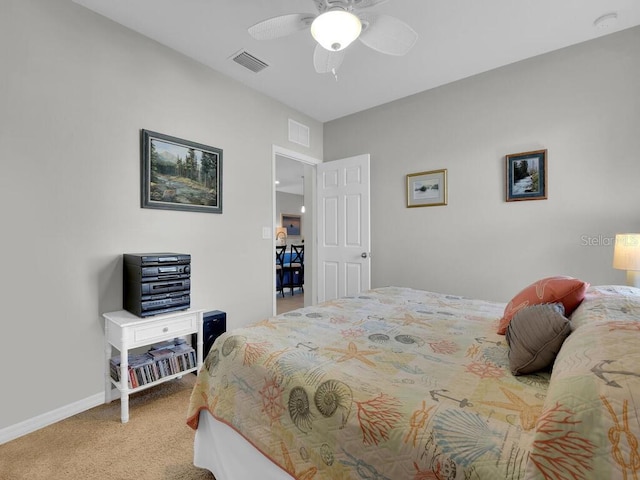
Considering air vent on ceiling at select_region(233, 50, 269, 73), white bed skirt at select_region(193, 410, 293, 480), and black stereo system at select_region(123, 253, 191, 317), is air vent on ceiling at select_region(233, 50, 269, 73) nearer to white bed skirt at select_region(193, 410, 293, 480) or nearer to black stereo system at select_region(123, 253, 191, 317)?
black stereo system at select_region(123, 253, 191, 317)

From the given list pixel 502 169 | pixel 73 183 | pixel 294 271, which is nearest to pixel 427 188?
pixel 502 169

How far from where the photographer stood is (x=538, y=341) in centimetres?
99

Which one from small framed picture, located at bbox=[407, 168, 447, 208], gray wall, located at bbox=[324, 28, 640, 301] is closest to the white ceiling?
gray wall, located at bbox=[324, 28, 640, 301]

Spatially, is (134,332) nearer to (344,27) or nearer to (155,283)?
(155,283)

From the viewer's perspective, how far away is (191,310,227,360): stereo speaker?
255 centimetres

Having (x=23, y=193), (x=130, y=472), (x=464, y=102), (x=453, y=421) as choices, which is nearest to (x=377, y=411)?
(x=453, y=421)

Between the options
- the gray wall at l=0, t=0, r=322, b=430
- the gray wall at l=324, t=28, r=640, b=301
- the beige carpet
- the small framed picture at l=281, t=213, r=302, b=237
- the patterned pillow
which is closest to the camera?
the patterned pillow

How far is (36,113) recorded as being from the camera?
72.4 inches

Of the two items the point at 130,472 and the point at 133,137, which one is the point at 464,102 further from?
the point at 130,472

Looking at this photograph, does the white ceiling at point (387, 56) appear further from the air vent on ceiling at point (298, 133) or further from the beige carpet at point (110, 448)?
the beige carpet at point (110, 448)

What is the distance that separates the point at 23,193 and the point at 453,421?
247 centimetres

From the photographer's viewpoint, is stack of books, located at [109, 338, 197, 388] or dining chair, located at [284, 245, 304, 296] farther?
dining chair, located at [284, 245, 304, 296]

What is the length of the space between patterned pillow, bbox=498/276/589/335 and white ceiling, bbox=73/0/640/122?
6.22 ft

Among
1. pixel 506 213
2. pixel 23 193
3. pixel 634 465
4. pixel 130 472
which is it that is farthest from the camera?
pixel 506 213
